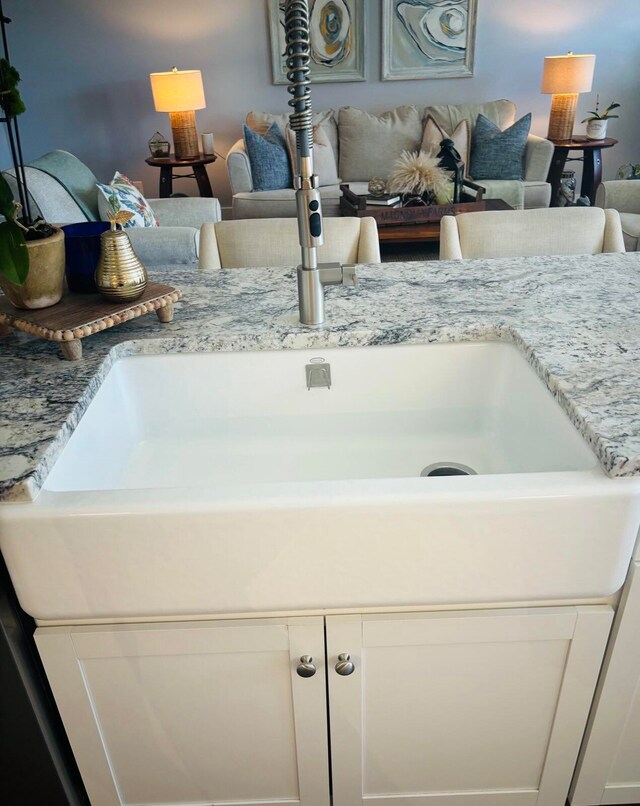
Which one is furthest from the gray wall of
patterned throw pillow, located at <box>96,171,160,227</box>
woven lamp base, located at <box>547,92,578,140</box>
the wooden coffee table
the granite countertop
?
the granite countertop

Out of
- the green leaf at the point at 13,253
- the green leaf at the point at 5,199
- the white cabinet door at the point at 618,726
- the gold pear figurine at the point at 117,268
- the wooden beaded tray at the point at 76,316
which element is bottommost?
the white cabinet door at the point at 618,726

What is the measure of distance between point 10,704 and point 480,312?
97 cm

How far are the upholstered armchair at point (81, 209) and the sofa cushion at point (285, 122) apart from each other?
1762mm

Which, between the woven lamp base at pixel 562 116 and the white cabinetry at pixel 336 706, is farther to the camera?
the woven lamp base at pixel 562 116

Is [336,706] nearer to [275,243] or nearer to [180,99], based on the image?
[275,243]

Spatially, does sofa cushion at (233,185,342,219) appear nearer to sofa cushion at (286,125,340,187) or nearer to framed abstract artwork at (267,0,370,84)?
sofa cushion at (286,125,340,187)

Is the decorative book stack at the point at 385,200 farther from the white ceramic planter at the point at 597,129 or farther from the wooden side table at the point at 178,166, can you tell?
the white ceramic planter at the point at 597,129

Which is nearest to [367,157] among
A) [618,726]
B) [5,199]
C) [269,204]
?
[269,204]

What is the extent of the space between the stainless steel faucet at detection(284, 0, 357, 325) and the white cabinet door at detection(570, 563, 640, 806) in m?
0.64

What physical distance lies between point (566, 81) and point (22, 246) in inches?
181

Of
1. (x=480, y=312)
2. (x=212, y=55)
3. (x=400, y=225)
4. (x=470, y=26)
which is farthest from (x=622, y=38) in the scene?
(x=480, y=312)

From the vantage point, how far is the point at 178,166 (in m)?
4.76

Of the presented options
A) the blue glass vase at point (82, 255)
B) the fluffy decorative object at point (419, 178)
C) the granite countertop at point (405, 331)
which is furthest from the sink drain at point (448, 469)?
the fluffy decorative object at point (419, 178)

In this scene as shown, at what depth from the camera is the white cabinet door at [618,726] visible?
89cm
